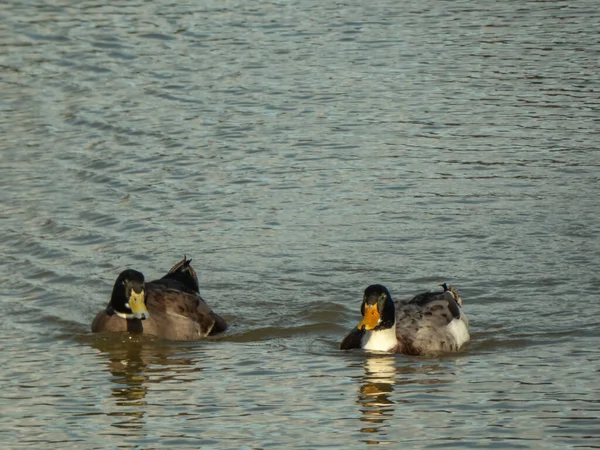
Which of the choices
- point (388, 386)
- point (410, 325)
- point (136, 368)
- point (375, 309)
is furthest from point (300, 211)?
point (388, 386)

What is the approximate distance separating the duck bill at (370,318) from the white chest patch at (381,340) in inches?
7.5

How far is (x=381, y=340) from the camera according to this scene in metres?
12.6

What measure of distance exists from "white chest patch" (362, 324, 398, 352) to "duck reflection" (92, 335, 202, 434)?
167cm

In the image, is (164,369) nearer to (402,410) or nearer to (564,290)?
(402,410)

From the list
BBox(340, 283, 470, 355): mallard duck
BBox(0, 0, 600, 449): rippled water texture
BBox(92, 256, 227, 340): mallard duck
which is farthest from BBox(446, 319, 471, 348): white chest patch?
BBox(92, 256, 227, 340): mallard duck

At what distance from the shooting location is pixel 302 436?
32.8 feet

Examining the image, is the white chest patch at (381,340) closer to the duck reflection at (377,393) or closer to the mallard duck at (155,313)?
the duck reflection at (377,393)

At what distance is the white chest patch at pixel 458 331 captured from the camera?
12.8 meters

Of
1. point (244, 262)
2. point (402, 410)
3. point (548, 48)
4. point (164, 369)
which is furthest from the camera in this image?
point (548, 48)

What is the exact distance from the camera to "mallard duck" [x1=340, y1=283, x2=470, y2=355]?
12469 mm

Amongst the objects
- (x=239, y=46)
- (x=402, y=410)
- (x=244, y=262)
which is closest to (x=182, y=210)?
(x=244, y=262)

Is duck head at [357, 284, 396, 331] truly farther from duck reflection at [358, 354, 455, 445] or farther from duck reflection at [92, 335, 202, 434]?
duck reflection at [92, 335, 202, 434]

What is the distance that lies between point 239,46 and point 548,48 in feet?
19.9

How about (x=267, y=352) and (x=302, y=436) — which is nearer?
(x=302, y=436)
